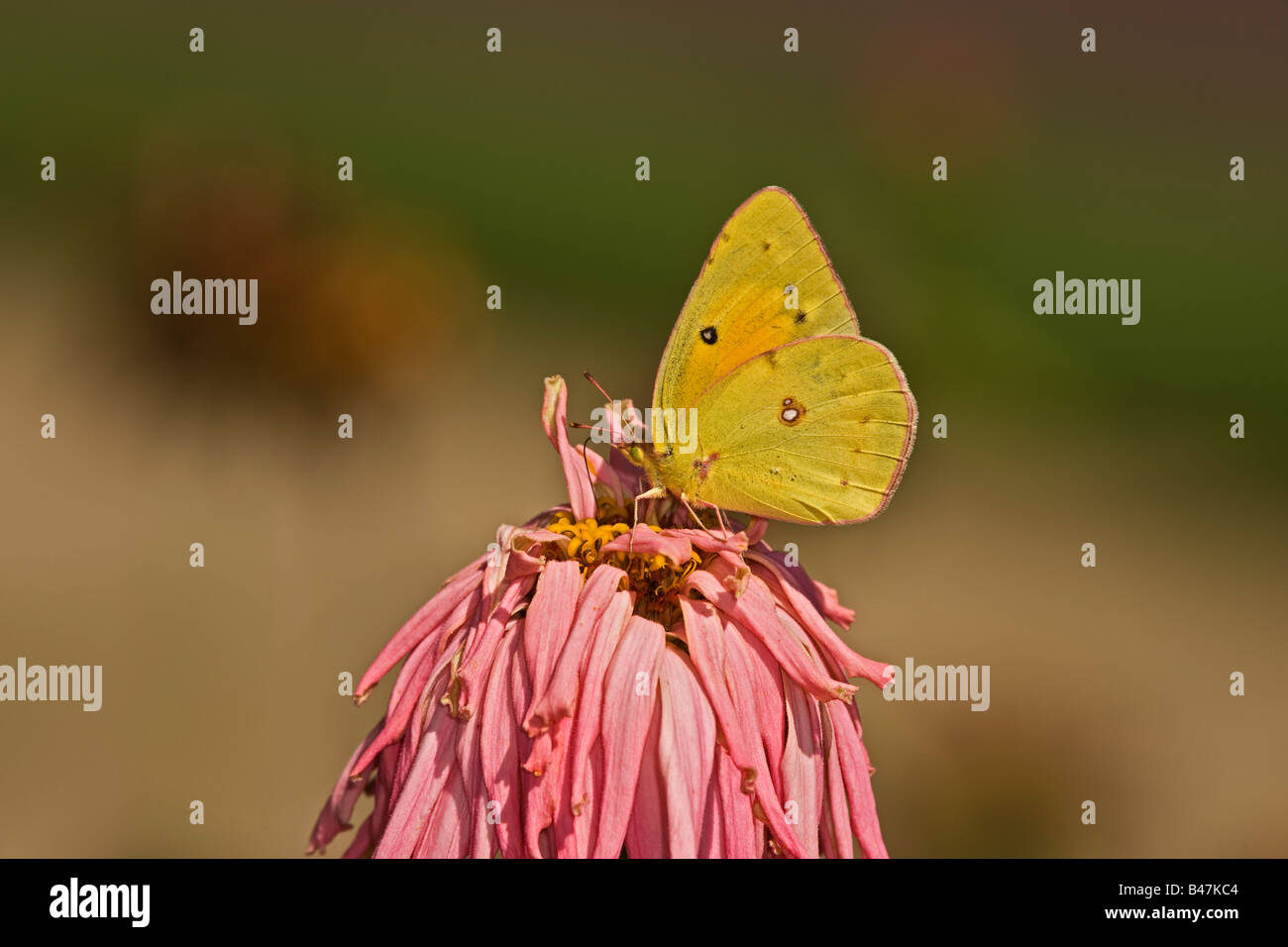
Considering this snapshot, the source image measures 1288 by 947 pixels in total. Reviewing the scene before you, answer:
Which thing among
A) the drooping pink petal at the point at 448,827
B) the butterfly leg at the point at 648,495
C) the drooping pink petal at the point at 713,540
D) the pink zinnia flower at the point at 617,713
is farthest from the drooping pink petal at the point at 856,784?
the drooping pink petal at the point at 448,827

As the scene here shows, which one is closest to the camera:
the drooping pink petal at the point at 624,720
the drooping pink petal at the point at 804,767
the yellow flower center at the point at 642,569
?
the drooping pink petal at the point at 624,720

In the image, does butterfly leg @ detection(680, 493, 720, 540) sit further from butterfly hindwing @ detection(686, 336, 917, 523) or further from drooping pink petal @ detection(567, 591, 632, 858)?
drooping pink petal @ detection(567, 591, 632, 858)

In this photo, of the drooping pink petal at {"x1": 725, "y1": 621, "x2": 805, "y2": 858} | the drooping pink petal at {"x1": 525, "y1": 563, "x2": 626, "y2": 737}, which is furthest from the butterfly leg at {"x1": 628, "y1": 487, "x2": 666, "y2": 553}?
the drooping pink petal at {"x1": 725, "y1": 621, "x2": 805, "y2": 858}

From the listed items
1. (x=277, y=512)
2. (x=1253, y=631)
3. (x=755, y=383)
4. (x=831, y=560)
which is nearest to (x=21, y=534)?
(x=277, y=512)

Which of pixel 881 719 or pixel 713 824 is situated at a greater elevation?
pixel 713 824

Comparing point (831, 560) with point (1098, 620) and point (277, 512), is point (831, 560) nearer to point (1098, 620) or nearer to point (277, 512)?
point (1098, 620)

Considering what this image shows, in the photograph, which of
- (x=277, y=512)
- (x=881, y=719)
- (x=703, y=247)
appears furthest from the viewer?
(x=703, y=247)

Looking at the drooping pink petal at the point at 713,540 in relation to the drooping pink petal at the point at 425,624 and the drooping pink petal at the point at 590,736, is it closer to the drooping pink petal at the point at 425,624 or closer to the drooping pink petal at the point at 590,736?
the drooping pink petal at the point at 590,736
